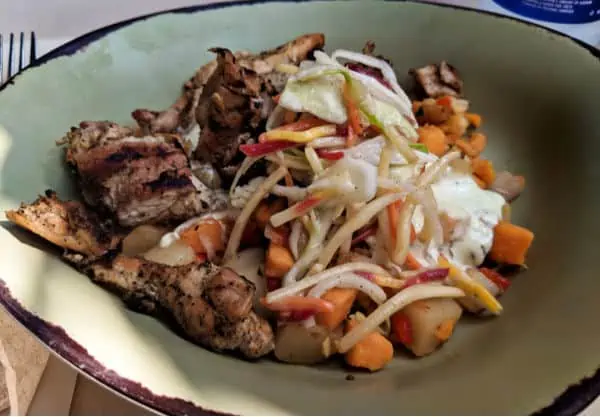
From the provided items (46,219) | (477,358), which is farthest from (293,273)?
(46,219)

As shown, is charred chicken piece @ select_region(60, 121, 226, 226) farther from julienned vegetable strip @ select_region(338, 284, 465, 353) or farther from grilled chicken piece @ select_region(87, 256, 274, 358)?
julienned vegetable strip @ select_region(338, 284, 465, 353)

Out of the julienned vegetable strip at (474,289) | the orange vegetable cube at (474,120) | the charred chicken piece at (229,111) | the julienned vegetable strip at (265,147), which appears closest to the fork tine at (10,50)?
the charred chicken piece at (229,111)

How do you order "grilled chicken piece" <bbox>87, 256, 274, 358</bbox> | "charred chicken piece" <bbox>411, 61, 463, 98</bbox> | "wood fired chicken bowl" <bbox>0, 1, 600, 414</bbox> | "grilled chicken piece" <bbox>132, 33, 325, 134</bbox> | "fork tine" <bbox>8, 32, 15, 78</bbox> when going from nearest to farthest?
"wood fired chicken bowl" <bbox>0, 1, 600, 414</bbox>, "grilled chicken piece" <bbox>87, 256, 274, 358</bbox>, "grilled chicken piece" <bbox>132, 33, 325, 134</bbox>, "charred chicken piece" <bbox>411, 61, 463, 98</bbox>, "fork tine" <bbox>8, 32, 15, 78</bbox>

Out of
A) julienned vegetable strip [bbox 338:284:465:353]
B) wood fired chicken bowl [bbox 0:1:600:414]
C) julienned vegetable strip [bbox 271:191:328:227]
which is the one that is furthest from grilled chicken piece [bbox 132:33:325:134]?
julienned vegetable strip [bbox 338:284:465:353]

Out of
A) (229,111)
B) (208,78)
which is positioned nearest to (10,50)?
(208,78)

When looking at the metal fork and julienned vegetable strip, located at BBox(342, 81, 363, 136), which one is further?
the metal fork

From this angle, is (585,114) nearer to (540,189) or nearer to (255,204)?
(540,189)
